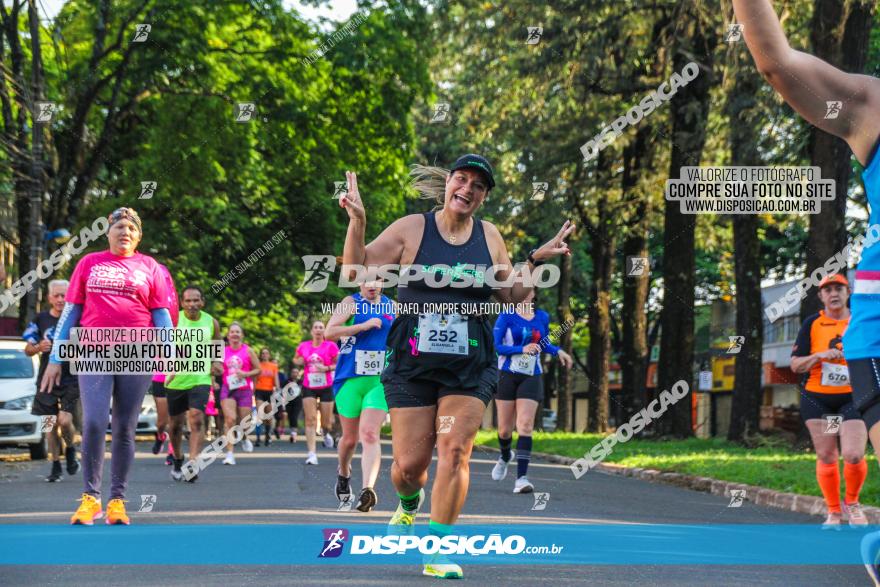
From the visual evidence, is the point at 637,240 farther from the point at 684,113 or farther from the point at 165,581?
the point at 165,581

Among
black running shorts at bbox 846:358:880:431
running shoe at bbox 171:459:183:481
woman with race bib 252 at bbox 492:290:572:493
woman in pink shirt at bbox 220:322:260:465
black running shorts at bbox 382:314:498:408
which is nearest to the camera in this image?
black running shorts at bbox 846:358:880:431

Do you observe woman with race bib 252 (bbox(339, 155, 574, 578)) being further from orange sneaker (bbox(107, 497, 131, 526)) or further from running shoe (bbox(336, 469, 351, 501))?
running shoe (bbox(336, 469, 351, 501))

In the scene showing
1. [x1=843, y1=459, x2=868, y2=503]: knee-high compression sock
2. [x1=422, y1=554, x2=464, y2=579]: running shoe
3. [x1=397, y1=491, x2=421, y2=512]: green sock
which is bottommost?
[x1=422, y1=554, x2=464, y2=579]: running shoe

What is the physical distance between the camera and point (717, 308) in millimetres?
64625

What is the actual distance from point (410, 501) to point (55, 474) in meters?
8.80

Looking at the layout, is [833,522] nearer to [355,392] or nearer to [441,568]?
[355,392]

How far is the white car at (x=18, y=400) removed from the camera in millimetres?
19938

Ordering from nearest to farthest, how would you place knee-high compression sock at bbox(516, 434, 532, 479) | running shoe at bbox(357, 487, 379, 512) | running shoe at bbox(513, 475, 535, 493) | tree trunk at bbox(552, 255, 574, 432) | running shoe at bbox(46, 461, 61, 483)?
running shoe at bbox(357, 487, 379, 512) → running shoe at bbox(513, 475, 535, 493) → knee-high compression sock at bbox(516, 434, 532, 479) → running shoe at bbox(46, 461, 61, 483) → tree trunk at bbox(552, 255, 574, 432)

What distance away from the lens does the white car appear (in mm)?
19938

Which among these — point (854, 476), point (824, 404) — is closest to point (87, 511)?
point (824, 404)

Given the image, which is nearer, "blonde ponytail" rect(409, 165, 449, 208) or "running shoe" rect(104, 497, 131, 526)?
"blonde ponytail" rect(409, 165, 449, 208)

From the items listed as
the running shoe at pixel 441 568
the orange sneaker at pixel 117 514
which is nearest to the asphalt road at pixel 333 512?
the running shoe at pixel 441 568

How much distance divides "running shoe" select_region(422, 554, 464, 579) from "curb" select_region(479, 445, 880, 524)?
230 inches

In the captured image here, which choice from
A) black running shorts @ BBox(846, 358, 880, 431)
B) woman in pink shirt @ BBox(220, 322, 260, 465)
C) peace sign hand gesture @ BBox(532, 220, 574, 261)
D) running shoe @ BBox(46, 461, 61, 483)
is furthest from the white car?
black running shorts @ BBox(846, 358, 880, 431)
